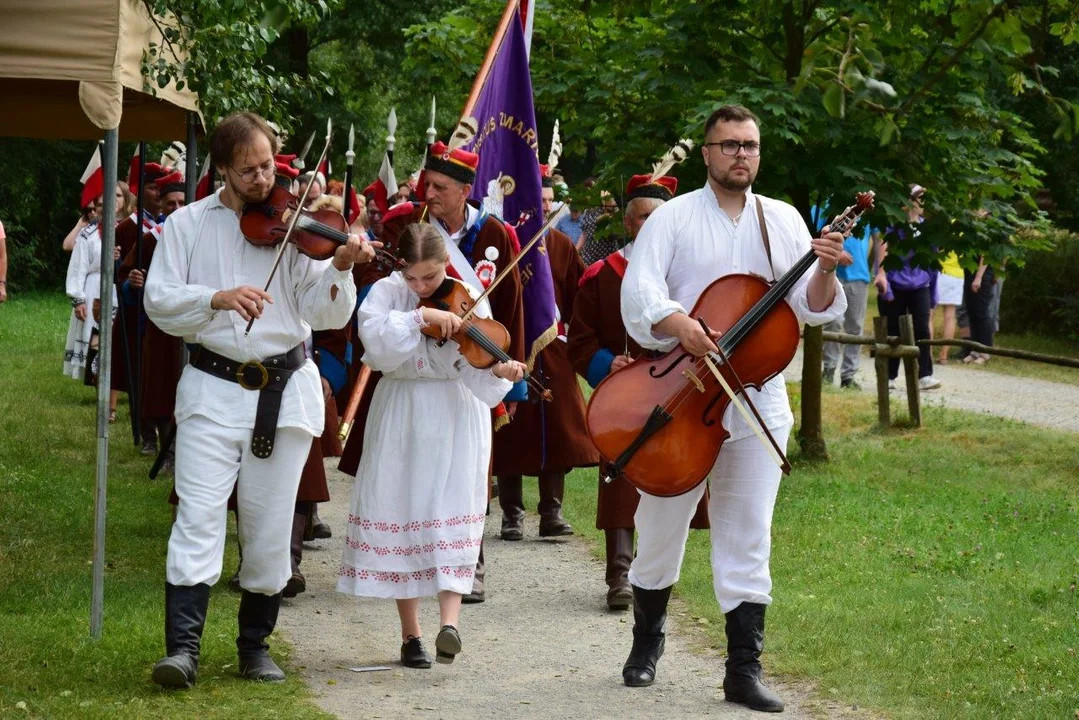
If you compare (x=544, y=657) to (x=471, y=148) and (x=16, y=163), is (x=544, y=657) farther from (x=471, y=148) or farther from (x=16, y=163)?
(x=16, y=163)

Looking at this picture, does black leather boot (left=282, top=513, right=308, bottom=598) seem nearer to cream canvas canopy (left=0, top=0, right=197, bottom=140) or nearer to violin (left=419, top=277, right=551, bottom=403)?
violin (left=419, top=277, right=551, bottom=403)

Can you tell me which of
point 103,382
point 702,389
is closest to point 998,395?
point 702,389

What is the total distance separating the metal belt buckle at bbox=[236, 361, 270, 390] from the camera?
5.70 metres

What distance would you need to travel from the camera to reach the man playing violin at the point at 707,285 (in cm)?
579

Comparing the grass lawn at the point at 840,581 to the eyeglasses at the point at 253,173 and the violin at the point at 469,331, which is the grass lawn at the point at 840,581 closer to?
the violin at the point at 469,331

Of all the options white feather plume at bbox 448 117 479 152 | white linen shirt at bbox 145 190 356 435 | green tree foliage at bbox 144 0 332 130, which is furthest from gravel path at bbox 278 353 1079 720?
green tree foliage at bbox 144 0 332 130

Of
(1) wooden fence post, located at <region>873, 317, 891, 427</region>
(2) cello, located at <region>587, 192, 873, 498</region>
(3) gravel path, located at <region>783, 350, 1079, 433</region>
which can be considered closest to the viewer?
(2) cello, located at <region>587, 192, 873, 498</region>

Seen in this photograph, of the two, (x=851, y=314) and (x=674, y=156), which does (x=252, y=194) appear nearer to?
(x=674, y=156)

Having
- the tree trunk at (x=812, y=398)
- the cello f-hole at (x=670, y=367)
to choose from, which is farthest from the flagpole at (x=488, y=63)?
the tree trunk at (x=812, y=398)

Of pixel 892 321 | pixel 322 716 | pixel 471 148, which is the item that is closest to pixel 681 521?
pixel 322 716

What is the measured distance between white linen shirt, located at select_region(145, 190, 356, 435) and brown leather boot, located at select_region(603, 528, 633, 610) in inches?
87.5

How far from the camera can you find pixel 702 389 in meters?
5.57

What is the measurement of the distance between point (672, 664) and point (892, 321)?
10.7 metres

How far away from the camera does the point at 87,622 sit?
6.65 meters
